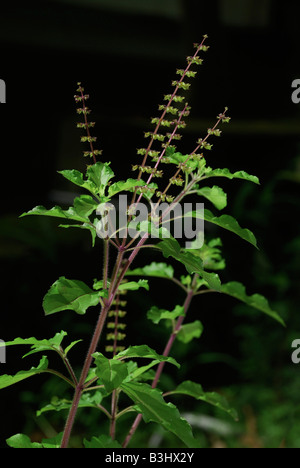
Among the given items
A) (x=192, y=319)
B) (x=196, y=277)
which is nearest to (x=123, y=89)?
(x=192, y=319)

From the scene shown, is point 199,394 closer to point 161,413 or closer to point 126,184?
point 161,413

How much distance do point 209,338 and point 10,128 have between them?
12.1 feet

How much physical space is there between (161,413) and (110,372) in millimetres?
127

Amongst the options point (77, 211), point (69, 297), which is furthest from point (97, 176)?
point (69, 297)

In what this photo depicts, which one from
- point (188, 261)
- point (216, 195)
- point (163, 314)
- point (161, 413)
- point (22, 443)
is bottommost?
point (22, 443)

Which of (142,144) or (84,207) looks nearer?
(84,207)

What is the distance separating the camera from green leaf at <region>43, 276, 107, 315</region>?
1.11 meters

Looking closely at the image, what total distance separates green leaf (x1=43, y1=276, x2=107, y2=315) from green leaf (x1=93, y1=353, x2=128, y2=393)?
103 mm

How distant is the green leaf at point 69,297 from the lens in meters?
1.11

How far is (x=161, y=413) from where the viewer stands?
3.75 feet

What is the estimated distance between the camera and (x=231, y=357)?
3314mm

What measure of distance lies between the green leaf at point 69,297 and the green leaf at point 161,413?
0.20m

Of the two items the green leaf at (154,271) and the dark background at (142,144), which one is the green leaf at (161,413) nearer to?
the green leaf at (154,271)

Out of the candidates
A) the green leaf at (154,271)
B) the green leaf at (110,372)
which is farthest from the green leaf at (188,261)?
the green leaf at (154,271)
